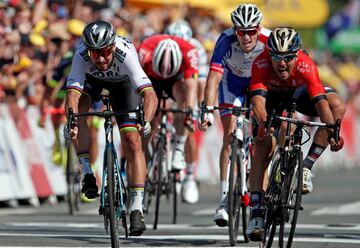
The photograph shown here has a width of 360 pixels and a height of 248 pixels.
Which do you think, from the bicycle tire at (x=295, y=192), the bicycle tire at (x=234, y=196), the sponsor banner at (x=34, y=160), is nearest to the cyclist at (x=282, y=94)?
the bicycle tire at (x=295, y=192)

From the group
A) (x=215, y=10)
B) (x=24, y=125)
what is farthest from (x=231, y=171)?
(x=215, y=10)

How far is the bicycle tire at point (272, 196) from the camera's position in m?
10.8

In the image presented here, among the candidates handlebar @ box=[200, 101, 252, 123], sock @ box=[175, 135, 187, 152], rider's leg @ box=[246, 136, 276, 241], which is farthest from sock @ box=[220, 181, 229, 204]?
sock @ box=[175, 135, 187, 152]

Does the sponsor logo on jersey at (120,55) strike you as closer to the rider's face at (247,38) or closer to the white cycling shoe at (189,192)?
the rider's face at (247,38)

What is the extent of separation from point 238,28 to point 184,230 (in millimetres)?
2234

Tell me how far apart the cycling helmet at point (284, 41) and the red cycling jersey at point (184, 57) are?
4314mm

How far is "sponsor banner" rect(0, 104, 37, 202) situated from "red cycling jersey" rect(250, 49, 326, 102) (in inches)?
267

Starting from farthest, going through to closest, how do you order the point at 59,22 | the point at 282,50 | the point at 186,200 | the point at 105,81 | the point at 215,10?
the point at 215,10 → the point at 59,22 → the point at 186,200 → the point at 105,81 → the point at 282,50

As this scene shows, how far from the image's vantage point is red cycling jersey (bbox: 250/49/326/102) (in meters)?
11.0

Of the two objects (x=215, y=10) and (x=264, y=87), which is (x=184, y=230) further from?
(x=215, y=10)

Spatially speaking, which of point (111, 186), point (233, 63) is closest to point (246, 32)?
point (233, 63)

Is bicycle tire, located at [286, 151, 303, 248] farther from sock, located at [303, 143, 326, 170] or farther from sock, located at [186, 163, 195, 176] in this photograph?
sock, located at [186, 163, 195, 176]

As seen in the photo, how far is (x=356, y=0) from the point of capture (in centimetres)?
5541

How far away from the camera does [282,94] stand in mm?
11430
